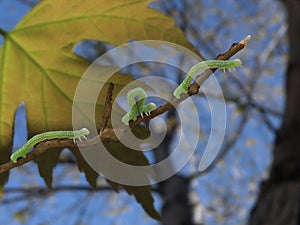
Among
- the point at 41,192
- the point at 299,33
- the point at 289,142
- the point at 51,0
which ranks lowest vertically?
the point at 289,142

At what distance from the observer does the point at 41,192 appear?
7.45 ft

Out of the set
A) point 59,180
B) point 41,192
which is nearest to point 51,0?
point 41,192

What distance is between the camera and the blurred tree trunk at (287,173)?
3.73 ft

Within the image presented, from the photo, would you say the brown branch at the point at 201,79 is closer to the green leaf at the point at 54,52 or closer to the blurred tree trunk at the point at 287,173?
the green leaf at the point at 54,52

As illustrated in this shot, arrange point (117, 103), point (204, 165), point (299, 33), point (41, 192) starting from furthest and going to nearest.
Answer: point (41, 192) < point (299, 33) < point (117, 103) < point (204, 165)

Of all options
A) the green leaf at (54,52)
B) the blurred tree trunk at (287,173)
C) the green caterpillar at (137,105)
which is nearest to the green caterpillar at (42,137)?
the green caterpillar at (137,105)

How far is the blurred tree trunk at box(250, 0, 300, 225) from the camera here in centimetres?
114

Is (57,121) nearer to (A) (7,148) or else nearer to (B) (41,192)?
(A) (7,148)

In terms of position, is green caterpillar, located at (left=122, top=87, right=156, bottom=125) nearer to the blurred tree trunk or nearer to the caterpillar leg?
the caterpillar leg

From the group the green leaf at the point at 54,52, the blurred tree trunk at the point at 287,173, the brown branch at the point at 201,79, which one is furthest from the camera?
the blurred tree trunk at the point at 287,173

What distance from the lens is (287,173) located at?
125 cm

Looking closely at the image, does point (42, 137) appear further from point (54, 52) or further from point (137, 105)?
point (54, 52)

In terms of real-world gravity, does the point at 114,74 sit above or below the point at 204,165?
above

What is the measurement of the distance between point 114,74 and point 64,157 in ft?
6.67
